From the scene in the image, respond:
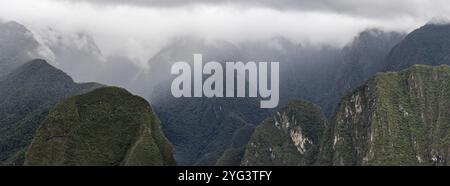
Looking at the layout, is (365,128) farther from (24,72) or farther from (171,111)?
(171,111)

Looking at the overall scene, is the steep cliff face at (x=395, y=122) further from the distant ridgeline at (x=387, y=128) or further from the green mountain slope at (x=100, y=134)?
the green mountain slope at (x=100, y=134)

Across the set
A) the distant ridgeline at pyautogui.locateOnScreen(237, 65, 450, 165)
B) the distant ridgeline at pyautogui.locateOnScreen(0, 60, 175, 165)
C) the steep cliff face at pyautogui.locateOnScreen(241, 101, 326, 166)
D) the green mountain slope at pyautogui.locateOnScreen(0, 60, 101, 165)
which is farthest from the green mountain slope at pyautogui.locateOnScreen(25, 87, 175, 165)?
the distant ridgeline at pyautogui.locateOnScreen(237, 65, 450, 165)

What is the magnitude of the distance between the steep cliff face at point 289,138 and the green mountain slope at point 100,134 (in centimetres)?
1617

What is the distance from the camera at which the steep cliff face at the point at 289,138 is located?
103 meters

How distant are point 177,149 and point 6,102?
44.1 metres

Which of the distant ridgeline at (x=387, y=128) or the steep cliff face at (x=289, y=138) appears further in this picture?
the steep cliff face at (x=289, y=138)

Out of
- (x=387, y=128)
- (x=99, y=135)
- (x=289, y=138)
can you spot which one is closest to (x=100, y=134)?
(x=99, y=135)

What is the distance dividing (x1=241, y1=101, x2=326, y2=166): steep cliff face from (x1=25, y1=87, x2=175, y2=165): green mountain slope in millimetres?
16167

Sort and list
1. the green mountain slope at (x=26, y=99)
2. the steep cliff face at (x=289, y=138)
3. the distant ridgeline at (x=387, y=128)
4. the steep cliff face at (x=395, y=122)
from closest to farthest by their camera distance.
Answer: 1. the steep cliff face at (x=395, y=122)
2. the distant ridgeline at (x=387, y=128)
3. the steep cliff face at (x=289, y=138)
4. the green mountain slope at (x=26, y=99)

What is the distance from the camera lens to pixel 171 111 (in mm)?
193000

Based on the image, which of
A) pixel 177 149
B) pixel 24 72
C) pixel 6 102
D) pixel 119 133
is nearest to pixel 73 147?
pixel 119 133

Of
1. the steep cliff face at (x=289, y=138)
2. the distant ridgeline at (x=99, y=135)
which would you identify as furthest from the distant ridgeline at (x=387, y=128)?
the distant ridgeline at (x=99, y=135)

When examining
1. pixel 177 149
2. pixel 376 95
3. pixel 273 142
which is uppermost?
pixel 376 95
